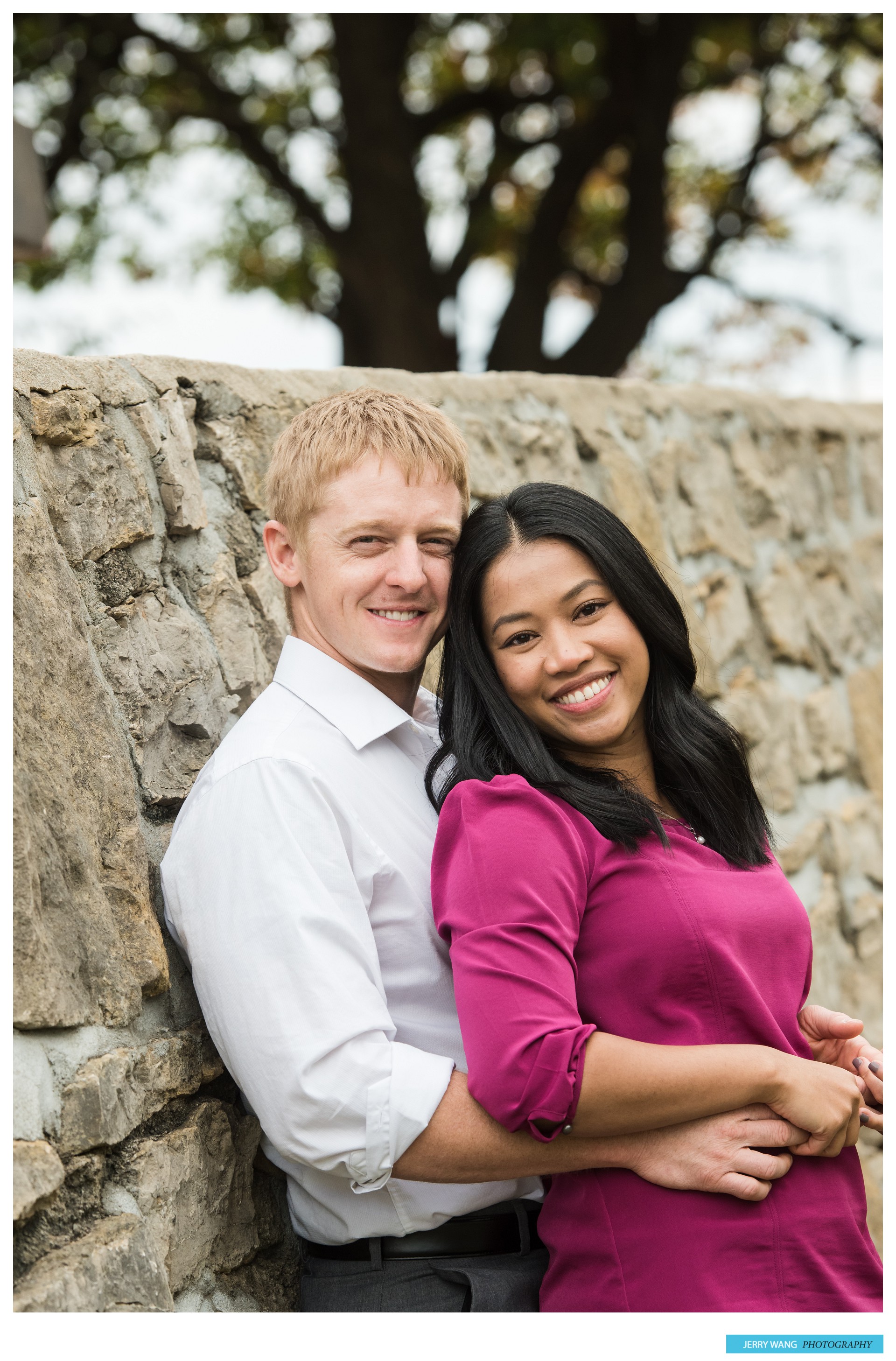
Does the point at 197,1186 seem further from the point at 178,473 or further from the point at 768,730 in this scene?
the point at 768,730

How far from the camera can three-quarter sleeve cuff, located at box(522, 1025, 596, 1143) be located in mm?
1449

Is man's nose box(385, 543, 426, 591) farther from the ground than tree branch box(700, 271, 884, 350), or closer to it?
closer to it

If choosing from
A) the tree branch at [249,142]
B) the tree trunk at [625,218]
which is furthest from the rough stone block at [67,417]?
the tree branch at [249,142]

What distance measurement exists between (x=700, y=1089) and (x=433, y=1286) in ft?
1.62

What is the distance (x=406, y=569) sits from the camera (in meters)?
1.84

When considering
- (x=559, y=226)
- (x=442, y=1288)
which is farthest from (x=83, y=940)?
(x=559, y=226)

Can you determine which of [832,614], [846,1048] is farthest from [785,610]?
[846,1048]

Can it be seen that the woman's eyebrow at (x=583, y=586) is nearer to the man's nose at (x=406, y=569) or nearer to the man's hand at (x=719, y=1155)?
the man's nose at (x=406, y=569)

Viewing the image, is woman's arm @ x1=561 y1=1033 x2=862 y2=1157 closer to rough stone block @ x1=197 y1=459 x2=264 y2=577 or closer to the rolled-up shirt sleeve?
the rolled-up shirt sleeve

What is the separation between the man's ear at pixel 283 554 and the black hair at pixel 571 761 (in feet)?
0.85

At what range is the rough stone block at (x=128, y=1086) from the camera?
5.02 ft
